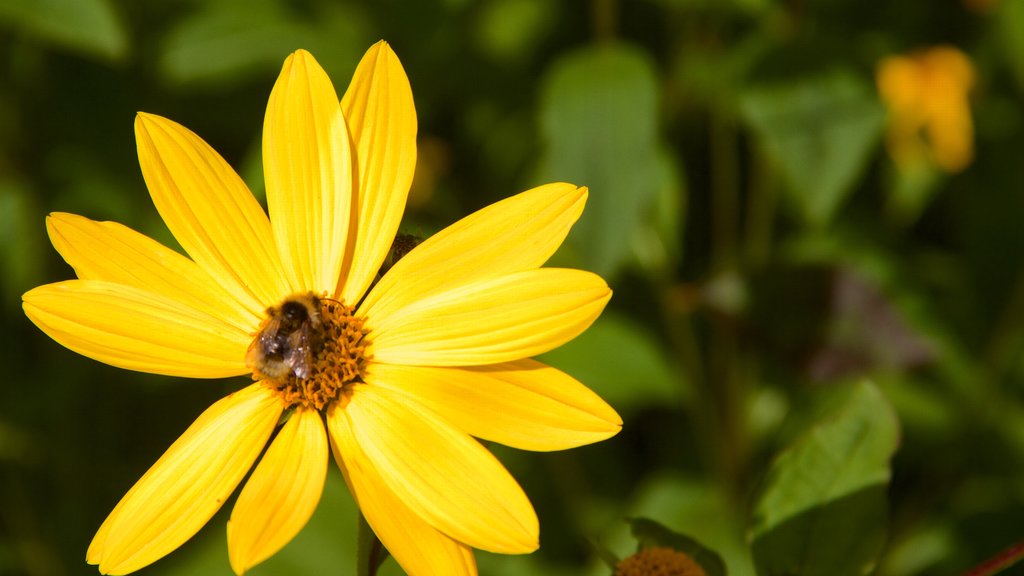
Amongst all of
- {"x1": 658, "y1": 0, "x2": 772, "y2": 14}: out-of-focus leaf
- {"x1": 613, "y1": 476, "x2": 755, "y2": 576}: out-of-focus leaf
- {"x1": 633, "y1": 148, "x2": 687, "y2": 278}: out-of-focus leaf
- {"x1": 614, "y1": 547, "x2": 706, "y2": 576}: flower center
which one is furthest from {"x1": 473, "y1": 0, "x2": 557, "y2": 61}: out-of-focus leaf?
{"x1": 614, "y1": 547, "x2": 706, "y2": 576}: flower center

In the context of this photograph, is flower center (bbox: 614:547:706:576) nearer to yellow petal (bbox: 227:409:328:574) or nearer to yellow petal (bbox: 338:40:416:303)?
yellow petal (bbox: 227:409:328:574)

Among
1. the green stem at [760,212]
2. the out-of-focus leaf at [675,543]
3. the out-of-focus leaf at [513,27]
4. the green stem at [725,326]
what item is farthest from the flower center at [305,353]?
the out-of-focus leaf at [513,27]

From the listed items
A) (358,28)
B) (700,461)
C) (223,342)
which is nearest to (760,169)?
(700,461)

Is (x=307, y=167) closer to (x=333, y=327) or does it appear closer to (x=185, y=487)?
(x=333, y=327)

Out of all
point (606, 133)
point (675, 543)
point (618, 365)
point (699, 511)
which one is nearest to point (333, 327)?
point (675, 543)

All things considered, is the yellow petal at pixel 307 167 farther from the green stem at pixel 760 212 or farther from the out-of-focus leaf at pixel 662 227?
the green stem at pixel 760 212

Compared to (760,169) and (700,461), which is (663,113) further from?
(700,461)
